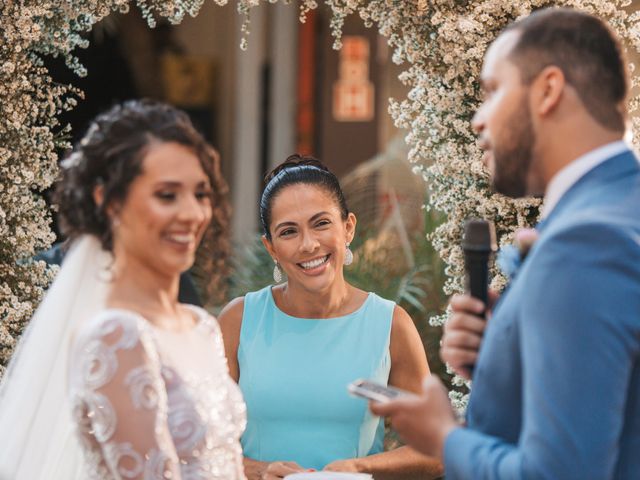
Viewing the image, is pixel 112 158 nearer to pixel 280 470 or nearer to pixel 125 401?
pixel 125 401

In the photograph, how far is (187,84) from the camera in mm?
12578

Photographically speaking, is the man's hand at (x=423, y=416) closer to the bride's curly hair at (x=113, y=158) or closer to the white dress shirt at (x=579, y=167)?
the white dress shirt at (x=579, y=167)

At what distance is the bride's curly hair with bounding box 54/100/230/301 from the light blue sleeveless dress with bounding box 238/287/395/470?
1.21 meters

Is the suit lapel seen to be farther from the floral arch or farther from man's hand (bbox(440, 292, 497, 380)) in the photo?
the floral arch

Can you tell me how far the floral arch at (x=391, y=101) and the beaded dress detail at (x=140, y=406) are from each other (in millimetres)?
1772

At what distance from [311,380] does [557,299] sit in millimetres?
1703

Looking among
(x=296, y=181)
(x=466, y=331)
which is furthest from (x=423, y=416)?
(x=296, y=181)

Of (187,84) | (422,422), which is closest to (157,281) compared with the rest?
(422,422)

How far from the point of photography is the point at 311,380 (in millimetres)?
3340

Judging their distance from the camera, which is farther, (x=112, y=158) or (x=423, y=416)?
(x=112, y=158)

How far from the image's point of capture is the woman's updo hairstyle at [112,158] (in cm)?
212

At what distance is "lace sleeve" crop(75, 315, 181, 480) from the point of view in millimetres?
1968

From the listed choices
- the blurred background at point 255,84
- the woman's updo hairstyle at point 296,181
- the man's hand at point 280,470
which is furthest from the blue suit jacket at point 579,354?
the blurred background at point 255,84

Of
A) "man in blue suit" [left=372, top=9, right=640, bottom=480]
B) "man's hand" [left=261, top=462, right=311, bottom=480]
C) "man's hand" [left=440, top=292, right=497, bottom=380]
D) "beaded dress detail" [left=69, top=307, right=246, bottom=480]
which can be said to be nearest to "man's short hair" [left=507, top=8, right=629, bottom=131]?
"man in blue suit" [left=372, top=9, right=640, bottom=480]
